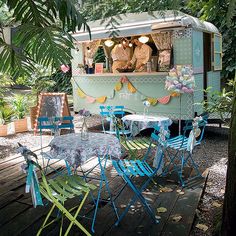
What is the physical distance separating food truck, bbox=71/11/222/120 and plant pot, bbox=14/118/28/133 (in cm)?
130

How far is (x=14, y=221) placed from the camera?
10.0 ft

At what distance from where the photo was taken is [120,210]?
128 inches

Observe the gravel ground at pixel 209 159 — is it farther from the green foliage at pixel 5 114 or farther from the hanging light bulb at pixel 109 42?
the hanging light bulb at pixel 109 42

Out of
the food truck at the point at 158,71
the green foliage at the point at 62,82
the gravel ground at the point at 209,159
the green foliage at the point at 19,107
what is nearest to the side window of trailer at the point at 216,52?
the food truck at the point at 158,71

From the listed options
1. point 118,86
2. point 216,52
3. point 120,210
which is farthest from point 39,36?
point 216,52

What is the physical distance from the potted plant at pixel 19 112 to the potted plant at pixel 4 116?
0.54 ft

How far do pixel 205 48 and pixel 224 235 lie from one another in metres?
5.98

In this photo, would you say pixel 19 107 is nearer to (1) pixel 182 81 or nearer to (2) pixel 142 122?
(2) pixel 142 122

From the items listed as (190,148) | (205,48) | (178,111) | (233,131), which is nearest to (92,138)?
(190,148)

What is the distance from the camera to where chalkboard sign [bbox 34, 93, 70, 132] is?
24.2 ft

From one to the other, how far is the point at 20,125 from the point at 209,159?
4.50 metres

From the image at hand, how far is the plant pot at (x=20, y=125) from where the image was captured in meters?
7.61

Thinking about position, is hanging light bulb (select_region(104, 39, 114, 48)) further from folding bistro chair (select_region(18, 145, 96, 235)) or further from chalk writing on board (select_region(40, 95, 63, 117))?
folding bistro chair (select_region(18, 145, 96, 235))

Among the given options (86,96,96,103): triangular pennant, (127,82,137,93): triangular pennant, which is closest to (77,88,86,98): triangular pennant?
(86,96,96,103): triangular pennant
